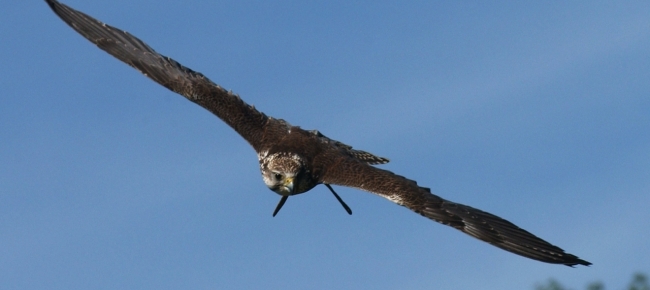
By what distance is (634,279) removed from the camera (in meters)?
36.0

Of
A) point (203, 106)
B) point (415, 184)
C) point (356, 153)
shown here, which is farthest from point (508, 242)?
point (203, 106)

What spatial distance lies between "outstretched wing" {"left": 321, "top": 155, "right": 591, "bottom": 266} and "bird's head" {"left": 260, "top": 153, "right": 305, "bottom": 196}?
0.55 meters

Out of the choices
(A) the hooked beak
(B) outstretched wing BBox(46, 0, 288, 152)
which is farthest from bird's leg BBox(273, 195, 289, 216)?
(B) outstretched wing BBox(46, 0, 288, 152)

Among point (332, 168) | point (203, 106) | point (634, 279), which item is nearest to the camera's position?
point (332, 168)

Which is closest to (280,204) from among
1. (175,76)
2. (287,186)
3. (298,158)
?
(287,186)

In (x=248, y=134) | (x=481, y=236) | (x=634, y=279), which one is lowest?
(x=481, y=236)

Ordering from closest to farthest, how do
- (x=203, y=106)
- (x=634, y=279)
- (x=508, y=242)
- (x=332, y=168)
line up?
(x=508, y=242)
(x=332, y=168)
(x=203, y=106)
(x=634, y=279)

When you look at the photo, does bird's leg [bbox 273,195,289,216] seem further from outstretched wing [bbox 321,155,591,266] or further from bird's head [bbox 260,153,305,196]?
outstretched wing [bbox 321,155,591,266]

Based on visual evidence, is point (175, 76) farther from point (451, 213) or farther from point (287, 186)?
point (451, 213)

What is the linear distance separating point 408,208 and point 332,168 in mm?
1633

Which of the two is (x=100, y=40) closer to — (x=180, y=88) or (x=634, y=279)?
(x=180, y=88)

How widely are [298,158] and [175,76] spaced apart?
2.86 meters

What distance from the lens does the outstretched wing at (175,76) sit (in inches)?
754

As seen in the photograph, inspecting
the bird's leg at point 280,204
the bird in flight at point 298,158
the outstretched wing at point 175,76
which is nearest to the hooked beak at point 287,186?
the bird in flight at point 298,158
